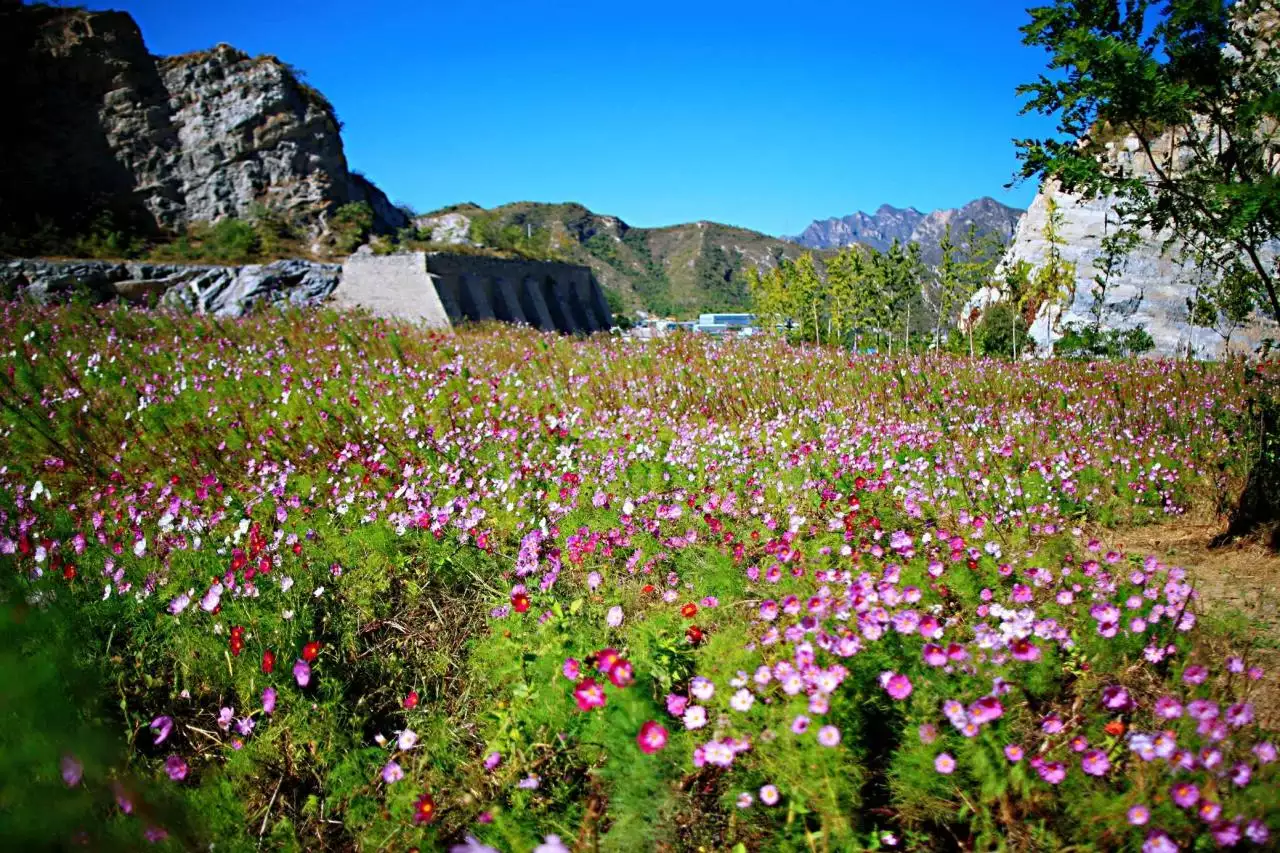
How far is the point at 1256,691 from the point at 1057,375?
698cm

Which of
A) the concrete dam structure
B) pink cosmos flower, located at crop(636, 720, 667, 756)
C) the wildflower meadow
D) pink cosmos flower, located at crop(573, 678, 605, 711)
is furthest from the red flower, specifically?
the concrete dam structure

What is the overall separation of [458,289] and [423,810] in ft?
68.6

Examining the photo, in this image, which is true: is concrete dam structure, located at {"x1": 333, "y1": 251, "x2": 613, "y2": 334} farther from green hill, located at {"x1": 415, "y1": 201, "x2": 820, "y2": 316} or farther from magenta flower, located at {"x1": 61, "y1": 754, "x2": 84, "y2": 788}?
green hill, located at {"x1": 415, "y1": 201, "x2": 820, "y2": 316}

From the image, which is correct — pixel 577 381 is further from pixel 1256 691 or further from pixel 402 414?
pixel 1256 691

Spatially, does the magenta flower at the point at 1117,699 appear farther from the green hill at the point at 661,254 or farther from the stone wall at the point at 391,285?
the green hill at the point at 661,254

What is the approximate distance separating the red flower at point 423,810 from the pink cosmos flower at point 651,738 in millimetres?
618

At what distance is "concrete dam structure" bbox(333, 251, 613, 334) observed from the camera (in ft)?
63.2

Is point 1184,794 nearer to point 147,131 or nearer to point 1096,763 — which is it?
point 1096,763

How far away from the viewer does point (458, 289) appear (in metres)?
21.2

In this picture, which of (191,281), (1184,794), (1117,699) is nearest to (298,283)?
(191,281)

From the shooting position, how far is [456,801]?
78.6 inches

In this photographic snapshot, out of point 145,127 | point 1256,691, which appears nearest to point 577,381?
point 1256,691

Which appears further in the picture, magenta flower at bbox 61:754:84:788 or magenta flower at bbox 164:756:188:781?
magenta flower at bbox 164:756:188:781

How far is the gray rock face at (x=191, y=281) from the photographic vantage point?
1625 centimetres
